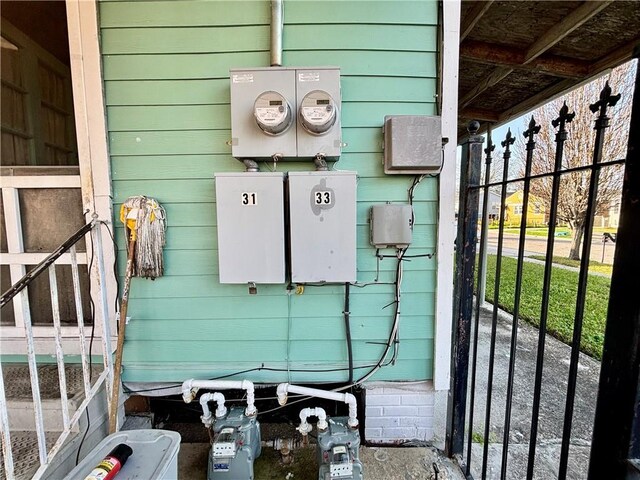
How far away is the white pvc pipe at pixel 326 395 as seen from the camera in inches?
64.1

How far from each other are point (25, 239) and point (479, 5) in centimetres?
340

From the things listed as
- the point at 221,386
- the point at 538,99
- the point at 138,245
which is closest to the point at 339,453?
the point at 221,386

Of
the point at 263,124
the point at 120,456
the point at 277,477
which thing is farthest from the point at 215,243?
the point at 277,477

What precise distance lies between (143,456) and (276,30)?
2225mm

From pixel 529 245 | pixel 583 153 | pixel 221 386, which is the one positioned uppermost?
pixel 583 153

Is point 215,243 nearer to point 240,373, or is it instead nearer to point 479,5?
point 240,373

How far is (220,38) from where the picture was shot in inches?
64.6

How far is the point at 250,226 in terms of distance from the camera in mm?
1560

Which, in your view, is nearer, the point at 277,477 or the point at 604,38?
the point at 277,477

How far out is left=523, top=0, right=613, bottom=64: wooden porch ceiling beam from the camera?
6.51 ft


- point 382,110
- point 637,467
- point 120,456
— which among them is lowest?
point 120,456

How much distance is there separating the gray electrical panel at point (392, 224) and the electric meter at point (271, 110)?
0.67m

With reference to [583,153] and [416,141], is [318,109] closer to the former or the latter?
[416,141]

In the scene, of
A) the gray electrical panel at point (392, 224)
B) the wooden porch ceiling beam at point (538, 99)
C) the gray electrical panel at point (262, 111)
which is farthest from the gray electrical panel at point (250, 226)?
the wooden porch ceiling beam at point (538, 99)
